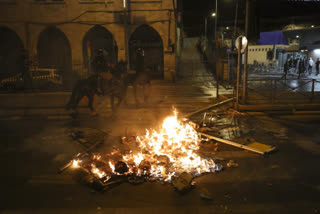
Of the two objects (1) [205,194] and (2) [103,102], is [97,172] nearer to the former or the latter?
(1) [205,194]

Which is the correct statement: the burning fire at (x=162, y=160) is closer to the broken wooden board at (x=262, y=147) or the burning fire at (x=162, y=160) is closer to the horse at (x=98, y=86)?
the broken wooden board at (x=262, y=147)

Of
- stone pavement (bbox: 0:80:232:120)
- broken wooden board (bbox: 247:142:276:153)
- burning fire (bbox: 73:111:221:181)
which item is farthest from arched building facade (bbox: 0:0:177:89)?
broken wooden board (bbox: 247:142:276:153)

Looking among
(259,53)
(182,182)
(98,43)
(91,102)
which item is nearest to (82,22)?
(98,43)

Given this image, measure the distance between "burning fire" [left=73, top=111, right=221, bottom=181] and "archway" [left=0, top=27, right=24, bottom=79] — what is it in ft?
59.6

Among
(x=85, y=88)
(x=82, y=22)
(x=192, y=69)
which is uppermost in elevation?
(x=82, y=22)

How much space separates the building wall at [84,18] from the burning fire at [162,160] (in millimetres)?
11692

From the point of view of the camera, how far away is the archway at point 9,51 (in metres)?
20.9

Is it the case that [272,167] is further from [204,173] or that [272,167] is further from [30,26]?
[30,26]

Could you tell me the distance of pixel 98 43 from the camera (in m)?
21.4

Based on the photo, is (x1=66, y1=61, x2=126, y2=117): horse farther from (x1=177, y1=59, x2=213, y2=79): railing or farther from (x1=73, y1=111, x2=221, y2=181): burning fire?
(x1=177, y1=59, x2=213, y2=79): railing

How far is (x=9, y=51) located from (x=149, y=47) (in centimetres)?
1164

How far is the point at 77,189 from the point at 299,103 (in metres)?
10.2

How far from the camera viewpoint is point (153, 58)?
2083 cm

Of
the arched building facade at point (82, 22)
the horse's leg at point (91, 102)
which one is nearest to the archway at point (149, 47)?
the arched building facade at point (82, 22)
